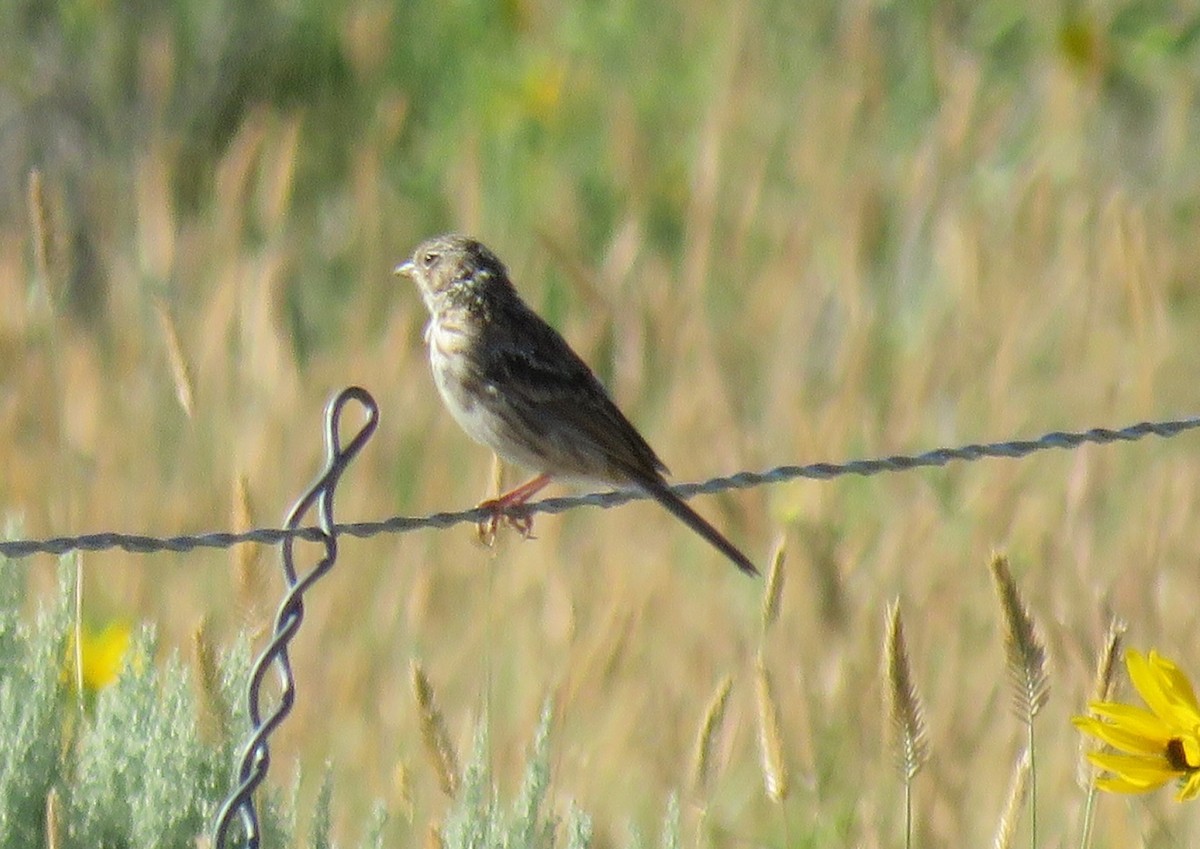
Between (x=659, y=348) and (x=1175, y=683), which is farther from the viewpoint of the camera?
(x=659, y=348)

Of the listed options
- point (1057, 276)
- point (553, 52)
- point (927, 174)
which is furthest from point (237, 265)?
point (553, 52)

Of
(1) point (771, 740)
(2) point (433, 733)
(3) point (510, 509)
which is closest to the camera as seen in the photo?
(2) point (433, 733)

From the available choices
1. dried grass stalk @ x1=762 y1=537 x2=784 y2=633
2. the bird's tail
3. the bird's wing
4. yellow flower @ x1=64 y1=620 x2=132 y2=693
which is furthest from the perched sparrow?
dried grass stalk @ x1=762 y1=537 x2=784 y2=633

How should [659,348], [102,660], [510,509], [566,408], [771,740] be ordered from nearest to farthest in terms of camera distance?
[771,740], [102,660], [510,509], [566,408], [659,348]

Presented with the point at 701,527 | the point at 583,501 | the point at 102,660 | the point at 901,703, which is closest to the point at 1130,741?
the point at 901,703

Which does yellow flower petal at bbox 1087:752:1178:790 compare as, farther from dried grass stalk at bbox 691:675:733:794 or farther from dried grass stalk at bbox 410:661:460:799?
dried grass stalk at bbox 410:661:460:799

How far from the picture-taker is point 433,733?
304cm

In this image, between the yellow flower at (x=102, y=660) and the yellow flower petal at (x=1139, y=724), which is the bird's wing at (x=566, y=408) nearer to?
the yellow flower at (x=102, y=660)

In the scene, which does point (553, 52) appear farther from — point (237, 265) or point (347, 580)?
point (347, 580)

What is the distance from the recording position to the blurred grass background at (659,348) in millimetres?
4672

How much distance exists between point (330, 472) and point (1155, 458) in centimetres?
414

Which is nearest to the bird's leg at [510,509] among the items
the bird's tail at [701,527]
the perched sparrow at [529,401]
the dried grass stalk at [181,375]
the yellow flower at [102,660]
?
the perched sparrow at [529,401]

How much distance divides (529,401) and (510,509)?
0.86m

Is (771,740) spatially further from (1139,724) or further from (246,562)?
(246,562)
